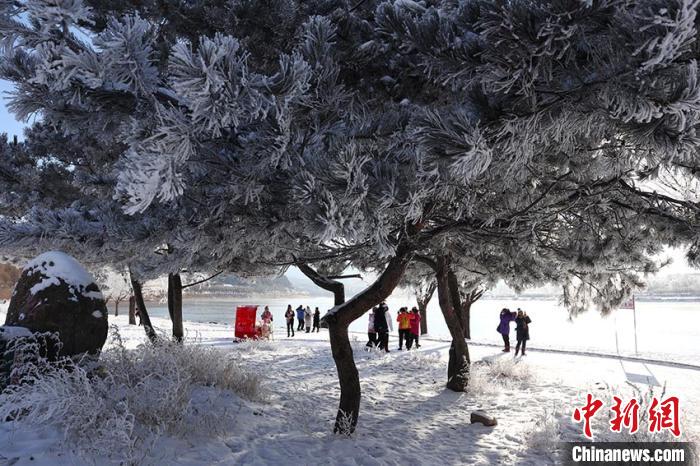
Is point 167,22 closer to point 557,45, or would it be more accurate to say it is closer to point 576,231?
point 557,45

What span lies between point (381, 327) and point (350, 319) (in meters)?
8.61

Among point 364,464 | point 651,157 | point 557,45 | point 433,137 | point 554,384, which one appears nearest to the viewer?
point 557,45

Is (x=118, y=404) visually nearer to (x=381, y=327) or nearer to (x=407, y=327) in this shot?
(x=381, y=327)

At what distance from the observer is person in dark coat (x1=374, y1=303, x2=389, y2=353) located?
1419 cm

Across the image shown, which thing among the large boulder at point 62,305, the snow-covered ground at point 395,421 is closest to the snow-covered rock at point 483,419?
the snow-covered ground at point 395,421

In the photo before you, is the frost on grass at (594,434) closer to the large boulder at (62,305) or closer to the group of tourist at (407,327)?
the large boulder at (62,305)

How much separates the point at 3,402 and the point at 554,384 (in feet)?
33.6

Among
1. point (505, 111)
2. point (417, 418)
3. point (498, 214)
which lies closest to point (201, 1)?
point (505, 111)

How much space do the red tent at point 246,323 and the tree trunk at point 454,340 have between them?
35.3ft

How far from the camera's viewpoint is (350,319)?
19.6 ft

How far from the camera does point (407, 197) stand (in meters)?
2.93

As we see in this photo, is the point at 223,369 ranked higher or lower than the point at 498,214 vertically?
lower

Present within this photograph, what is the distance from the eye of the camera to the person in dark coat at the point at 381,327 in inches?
559
